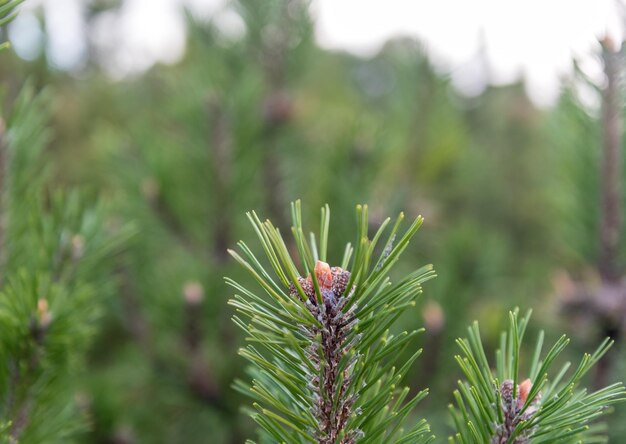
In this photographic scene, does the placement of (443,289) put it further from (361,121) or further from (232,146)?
(232,146)

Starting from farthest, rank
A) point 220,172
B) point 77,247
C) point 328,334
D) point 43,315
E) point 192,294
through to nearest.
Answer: point 220,172 < point 192,294 < point 77,247 < point 43,315 < point 328,334

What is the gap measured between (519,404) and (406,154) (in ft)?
3.19

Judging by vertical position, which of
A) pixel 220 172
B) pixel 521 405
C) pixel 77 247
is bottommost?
pixel 521 405

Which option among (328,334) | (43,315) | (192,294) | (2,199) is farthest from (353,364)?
(192,294)

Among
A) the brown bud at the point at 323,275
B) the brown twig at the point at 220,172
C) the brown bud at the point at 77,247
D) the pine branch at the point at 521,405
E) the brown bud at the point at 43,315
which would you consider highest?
the brown twig at the point at 220,172

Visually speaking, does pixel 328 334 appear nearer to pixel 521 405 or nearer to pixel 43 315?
pixel 521 405

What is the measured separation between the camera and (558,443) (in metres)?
0.37

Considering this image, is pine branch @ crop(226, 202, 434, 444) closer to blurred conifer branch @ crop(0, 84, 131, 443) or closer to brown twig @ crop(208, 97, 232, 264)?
blurred conifer branch @ crop(0, 84, 131, 443)

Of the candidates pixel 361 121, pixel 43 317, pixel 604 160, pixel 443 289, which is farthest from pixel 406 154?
pixel 43 317

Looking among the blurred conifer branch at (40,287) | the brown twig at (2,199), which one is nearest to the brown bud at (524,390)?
the blurred conifer branch at (40,287)

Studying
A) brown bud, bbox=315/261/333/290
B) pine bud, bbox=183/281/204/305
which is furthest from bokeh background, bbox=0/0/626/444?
brown bud, bbox=315/261/333/290

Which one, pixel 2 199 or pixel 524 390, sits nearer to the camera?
pixel 524 390

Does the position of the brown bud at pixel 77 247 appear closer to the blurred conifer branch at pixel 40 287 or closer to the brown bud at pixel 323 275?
the blurred conifer branch at pixel 40 287

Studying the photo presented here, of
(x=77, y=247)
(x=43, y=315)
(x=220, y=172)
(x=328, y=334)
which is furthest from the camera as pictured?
(x=220, y=172)
